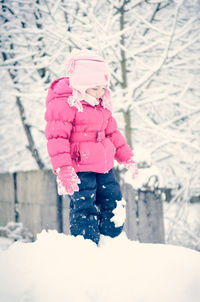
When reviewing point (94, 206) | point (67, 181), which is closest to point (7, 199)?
point (94, 206)

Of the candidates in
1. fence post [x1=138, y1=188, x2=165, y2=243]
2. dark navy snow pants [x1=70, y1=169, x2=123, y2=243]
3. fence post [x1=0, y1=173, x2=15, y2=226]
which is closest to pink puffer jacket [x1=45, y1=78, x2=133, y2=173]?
dark navy snow pants [x1=70, y1=169, x2=123, y2=243]

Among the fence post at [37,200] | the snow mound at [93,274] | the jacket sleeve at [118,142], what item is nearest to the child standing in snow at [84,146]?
the jacket sleeve at [118,142]

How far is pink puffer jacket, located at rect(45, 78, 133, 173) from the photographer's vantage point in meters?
1.91

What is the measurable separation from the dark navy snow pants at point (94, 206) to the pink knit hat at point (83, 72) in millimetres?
624

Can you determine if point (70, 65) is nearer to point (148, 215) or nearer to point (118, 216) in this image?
point (118, 216)

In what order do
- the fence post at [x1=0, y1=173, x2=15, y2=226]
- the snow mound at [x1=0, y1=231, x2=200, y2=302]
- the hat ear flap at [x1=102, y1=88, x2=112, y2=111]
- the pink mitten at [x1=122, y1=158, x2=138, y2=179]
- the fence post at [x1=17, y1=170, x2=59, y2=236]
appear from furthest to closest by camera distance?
the fence post at [x1=0, y1=173, x2=15, y2=226]
the fence post at [x1=17, y1=170, x2=59, y2=236]
the pink mitten at [x1=122, y1=158, x2=138, y2=179]
the hat ear flap at [x1=102, y1=88, x2=112, y2=111]
the snow mound at [x1=0, y1=231, x2=200, y2=302]

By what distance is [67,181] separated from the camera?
183 cm

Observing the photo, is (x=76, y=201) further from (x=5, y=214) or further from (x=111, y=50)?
(x=5, y=214)

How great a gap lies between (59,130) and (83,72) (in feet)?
1.65

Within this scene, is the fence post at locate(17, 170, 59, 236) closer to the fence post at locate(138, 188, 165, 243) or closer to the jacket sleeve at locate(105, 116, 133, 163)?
the fence post at locate(138, 188, 165, 243)

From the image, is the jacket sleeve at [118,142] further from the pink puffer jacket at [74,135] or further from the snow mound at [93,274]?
the snow mound at [93,274]

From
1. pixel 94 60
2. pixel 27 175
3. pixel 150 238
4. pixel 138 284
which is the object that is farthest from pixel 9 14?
pixel 138 284

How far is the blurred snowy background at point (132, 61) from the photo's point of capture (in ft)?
11.4

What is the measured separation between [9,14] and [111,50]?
168 centimetres
